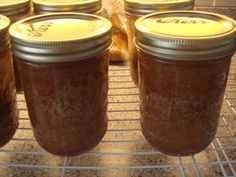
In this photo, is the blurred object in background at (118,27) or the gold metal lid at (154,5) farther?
the blurred object in background at (118,27)

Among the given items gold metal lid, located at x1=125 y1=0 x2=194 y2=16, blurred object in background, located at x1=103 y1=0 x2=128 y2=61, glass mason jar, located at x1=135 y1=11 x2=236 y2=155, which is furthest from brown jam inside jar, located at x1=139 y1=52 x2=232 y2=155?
blurred object in background, located at x1=103 y1=0 x2=128 y2=61

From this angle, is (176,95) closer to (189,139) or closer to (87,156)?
(189,139)

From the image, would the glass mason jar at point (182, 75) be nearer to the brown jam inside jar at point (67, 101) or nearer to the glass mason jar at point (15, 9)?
the brown jam inside jar at point (67, 101)

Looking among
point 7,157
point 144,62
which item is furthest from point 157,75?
point 7,157

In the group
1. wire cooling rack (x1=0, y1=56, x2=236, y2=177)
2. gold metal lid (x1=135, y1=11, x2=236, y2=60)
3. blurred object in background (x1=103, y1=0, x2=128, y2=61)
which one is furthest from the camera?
blurred object in background (x1=103, y1=0, x2=128, y2=61)

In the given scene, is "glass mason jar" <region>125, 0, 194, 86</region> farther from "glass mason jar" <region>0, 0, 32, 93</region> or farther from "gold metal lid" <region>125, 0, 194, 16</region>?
"glass mason jar" <region>0, 0, 32, 93</region>

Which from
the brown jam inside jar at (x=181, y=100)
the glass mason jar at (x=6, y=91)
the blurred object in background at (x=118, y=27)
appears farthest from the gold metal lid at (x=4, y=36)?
the blurred object in background at (x=118, y=27)
